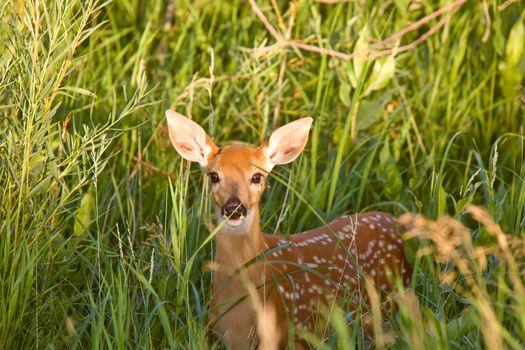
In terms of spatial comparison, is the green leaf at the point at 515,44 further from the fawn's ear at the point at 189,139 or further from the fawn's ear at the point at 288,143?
the fawn's ear at the point at 189,139

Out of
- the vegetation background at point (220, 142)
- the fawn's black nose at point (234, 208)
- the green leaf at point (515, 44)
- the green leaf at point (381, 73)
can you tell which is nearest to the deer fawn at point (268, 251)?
the fawn's black nose at point (234, 208)

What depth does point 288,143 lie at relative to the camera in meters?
4.77

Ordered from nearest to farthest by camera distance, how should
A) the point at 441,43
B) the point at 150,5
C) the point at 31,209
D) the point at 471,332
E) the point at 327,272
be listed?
1. the point at 471,332
2. the point at 31,209
3. the point at 327,272
4. the point at 441,43
5. the point at 150,5

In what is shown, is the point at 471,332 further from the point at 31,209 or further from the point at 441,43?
the point at 441,43

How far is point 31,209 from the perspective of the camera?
406cm

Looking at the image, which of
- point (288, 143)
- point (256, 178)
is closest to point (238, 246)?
point (256, 178)

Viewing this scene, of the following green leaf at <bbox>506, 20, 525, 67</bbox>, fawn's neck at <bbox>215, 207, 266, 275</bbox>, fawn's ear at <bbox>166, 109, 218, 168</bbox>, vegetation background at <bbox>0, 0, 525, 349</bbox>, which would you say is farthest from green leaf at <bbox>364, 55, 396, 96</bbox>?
fawn's neck at <bbox>215, 207, 266, 275</bbox>

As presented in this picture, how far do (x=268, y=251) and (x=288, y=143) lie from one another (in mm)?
755

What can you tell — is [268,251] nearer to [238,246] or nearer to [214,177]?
[238,246]

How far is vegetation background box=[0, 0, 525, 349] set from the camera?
3.93 m

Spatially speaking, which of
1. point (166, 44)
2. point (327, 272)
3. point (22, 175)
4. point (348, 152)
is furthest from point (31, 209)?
point (166, 44)

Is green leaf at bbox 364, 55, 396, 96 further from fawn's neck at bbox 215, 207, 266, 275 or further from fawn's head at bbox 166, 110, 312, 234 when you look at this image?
fawn's neck at bbox 215, 207, 266, 275

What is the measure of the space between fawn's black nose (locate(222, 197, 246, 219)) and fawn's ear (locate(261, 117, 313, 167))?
0.43m

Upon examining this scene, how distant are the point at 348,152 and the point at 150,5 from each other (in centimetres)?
183
